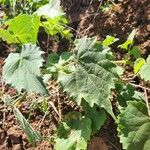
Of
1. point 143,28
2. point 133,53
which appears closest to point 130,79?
point 133,53

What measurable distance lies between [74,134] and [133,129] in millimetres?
319

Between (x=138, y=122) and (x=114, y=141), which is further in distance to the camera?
(x=114, y=141)

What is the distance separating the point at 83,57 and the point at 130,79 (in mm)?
353

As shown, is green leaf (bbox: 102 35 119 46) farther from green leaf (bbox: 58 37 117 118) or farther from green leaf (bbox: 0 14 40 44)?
green leaf (bbox: 0 14 40 44)

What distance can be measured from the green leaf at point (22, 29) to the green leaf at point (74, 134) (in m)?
0.46

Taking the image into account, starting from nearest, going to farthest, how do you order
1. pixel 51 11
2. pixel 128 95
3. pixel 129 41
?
pixel 128 95
pixel 129 41
pixel 51 11

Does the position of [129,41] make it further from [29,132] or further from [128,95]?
[29,132]

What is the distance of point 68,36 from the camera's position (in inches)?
99.3

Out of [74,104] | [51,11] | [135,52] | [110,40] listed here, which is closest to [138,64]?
[135,52]

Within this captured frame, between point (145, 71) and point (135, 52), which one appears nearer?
point (145, 71)

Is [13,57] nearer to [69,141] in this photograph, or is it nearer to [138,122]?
[69,141]

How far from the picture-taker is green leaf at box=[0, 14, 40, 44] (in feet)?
6.78

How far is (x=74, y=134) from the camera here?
1.97 m

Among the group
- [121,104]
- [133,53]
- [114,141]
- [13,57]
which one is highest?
[13,57]
